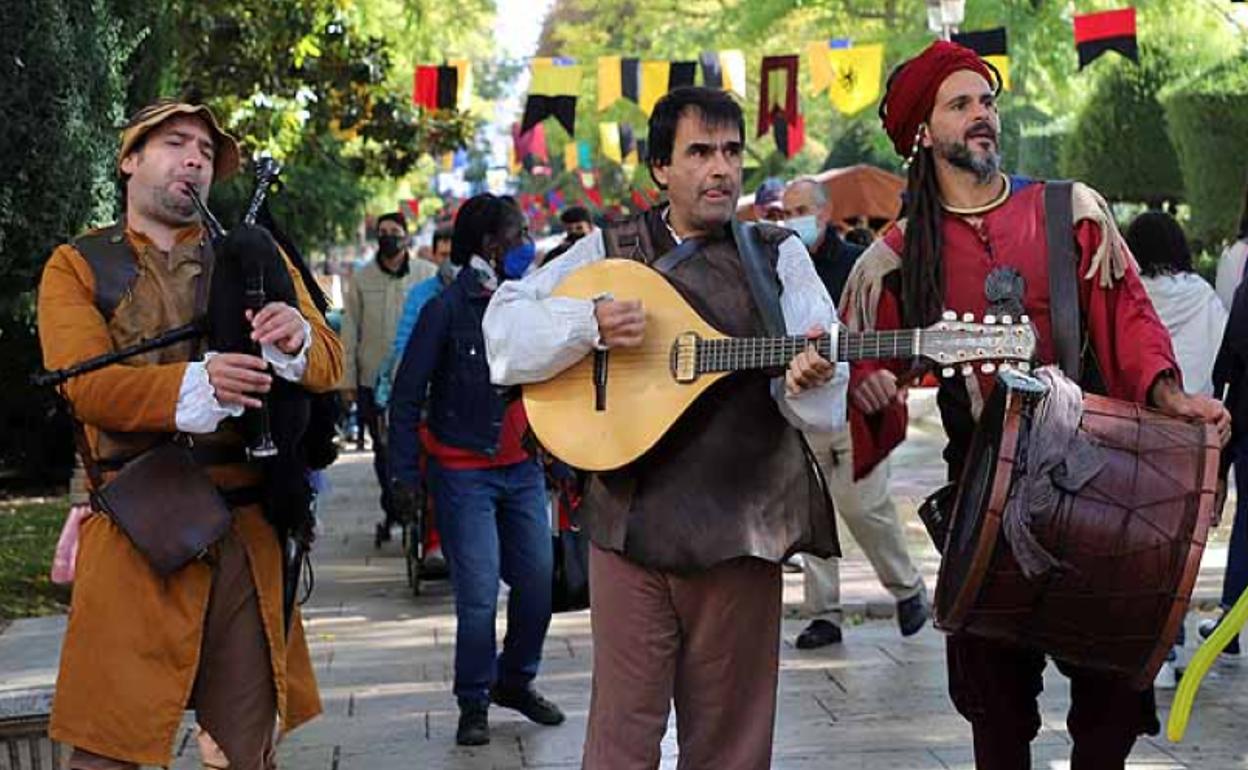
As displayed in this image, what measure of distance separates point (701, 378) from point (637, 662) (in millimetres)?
679

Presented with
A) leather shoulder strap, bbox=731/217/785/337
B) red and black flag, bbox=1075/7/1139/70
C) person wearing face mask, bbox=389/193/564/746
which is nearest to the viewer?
leather shoulder strap, bbox=731/217/785/337

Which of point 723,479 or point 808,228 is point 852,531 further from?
point 723,479

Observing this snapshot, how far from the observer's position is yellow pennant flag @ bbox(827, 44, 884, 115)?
22.4 meters

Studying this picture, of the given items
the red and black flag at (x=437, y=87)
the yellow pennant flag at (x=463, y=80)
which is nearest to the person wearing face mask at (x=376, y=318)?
the red and black flag at (x=437, y=87)

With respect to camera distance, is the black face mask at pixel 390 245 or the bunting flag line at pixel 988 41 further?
the bunting flag line at pixel 988 41

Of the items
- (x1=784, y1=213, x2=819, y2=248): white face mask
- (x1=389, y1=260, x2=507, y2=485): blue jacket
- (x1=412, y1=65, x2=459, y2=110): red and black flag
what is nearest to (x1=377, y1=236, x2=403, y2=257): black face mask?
(x1=784, y1=213, x2=819, y2=248): white face mask

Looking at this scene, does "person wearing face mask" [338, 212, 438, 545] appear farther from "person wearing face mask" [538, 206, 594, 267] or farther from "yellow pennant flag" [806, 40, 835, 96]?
"yellow pennant flag" [806, 40, 835, 96]

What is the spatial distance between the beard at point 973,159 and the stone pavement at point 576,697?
2.69 meters

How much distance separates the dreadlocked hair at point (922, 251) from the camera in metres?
4.82

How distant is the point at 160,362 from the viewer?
16.6ft

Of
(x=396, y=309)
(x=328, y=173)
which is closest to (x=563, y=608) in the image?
(x=396, y=309)

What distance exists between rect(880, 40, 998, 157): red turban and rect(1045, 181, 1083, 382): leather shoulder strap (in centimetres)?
35

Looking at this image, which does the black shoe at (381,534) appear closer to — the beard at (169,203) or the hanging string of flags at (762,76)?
the hanging string of flags at (762,76)

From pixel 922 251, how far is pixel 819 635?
4564mm
